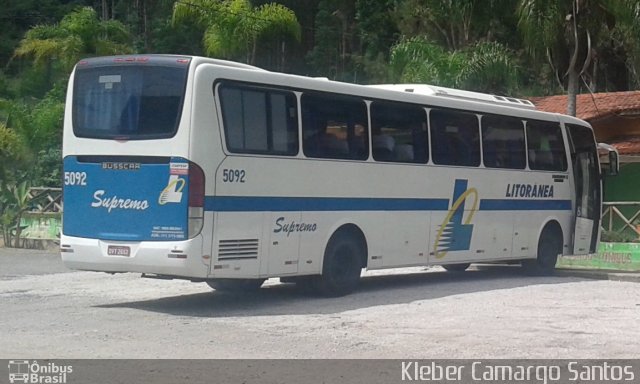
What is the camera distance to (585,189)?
2061 cm

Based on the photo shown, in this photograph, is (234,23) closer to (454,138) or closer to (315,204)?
(454,138)

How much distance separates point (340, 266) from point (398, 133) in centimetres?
241

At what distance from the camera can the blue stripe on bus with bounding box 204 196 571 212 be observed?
13227mm

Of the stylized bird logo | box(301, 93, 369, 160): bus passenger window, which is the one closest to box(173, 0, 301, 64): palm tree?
the stylized bird logo

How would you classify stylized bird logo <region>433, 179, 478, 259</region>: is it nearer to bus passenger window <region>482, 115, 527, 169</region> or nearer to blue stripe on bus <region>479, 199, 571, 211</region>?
blue stripe on bus <region>479, 199, 571, 211</region>

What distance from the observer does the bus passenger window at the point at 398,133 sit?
51.4 ft

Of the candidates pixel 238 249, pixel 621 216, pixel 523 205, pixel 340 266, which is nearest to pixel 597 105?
pixel 621 216

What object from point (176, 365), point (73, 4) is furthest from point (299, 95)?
point (73, 4)

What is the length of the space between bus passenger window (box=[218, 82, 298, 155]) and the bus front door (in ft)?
26.8

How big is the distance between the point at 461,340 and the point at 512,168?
771 centimetres

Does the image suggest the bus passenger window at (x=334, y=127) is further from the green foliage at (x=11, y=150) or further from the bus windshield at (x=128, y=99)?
the green foliage at (x=11, y=150)

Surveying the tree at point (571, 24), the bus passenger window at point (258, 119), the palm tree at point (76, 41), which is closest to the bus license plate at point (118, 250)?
the bus passenger window at point (258, 119)

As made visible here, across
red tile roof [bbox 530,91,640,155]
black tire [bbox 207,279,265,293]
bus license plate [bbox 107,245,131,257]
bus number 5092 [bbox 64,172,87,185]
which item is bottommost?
black tire [bbox 207,279,265,293]

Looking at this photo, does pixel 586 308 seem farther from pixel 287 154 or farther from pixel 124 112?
pixel 124 112
